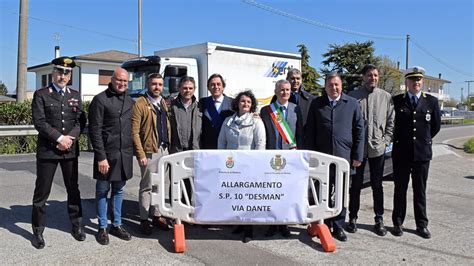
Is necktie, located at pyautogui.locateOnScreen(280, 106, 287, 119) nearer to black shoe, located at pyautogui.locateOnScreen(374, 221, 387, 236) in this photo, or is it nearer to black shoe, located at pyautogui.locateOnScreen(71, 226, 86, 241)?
black shoe, located at pyautogui.locateOnScreen(374, 221, 387, 236)

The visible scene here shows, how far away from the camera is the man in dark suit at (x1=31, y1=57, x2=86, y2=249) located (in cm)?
478

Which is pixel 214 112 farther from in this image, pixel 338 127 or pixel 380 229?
pixel 380 229

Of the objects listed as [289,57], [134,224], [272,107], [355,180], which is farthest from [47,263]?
[289,57]

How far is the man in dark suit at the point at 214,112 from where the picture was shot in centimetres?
554

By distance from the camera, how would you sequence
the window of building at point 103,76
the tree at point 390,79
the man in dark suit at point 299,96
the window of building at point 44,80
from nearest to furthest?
the man in dark suit at point 299,96, the window of building at point 103,76, the window of building at point 44,80, the tree at point 390,79

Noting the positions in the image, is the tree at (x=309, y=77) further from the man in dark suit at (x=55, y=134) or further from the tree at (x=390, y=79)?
the man in dark suit at (x=55, y=134)

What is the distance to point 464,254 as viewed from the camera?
466 cm

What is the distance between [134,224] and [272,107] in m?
2.44

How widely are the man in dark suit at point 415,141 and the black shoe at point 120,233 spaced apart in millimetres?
3325

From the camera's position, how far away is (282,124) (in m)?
5.26

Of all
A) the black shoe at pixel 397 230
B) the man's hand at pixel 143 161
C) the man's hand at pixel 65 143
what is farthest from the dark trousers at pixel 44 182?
the black shoe at pixel 397 230

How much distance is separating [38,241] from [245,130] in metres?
2.67

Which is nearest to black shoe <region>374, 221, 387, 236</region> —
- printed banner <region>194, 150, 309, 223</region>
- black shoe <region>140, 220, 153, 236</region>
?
printed banner <region>194, 150, 309, 223</region>

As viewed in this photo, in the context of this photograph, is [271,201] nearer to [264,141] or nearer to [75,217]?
[264,141]
